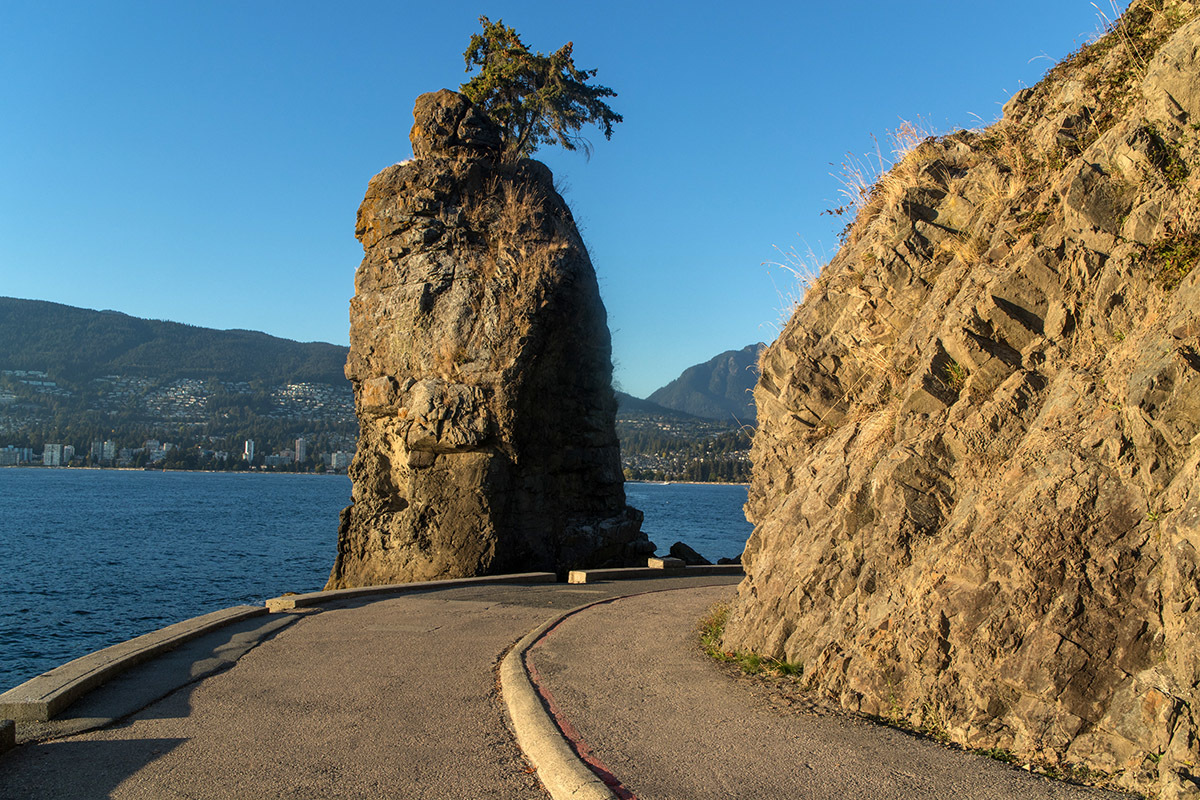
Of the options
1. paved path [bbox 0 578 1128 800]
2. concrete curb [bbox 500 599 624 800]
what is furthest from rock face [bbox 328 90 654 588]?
concrete curb [bbox 500 599 624 800]

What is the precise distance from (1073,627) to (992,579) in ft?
2.00

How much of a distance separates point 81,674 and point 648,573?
37.7 feet

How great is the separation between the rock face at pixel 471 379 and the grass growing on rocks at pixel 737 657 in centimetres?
844

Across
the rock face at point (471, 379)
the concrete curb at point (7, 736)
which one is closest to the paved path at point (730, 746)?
the concrete curb at point (7, 736)

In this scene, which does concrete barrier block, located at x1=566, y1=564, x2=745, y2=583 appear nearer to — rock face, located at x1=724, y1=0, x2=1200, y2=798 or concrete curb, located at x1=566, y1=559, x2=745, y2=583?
concrete curb, located at x1=566, y1=559, x2=745, y2=583

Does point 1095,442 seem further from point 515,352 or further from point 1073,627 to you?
point 515,352

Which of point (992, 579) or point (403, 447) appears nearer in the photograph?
point (992, 579)

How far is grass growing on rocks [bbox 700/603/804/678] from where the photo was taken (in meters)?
7.27

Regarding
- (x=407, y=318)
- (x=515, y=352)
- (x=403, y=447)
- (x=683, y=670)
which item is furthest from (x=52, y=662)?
(x=683, y=670)

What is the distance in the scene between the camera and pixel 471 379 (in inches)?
723

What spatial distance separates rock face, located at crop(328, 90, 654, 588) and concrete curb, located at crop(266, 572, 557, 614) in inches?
72.4

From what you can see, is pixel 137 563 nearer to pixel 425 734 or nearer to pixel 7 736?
pixel 7 736

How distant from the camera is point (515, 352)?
18.4m

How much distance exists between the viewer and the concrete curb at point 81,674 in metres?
6.09
